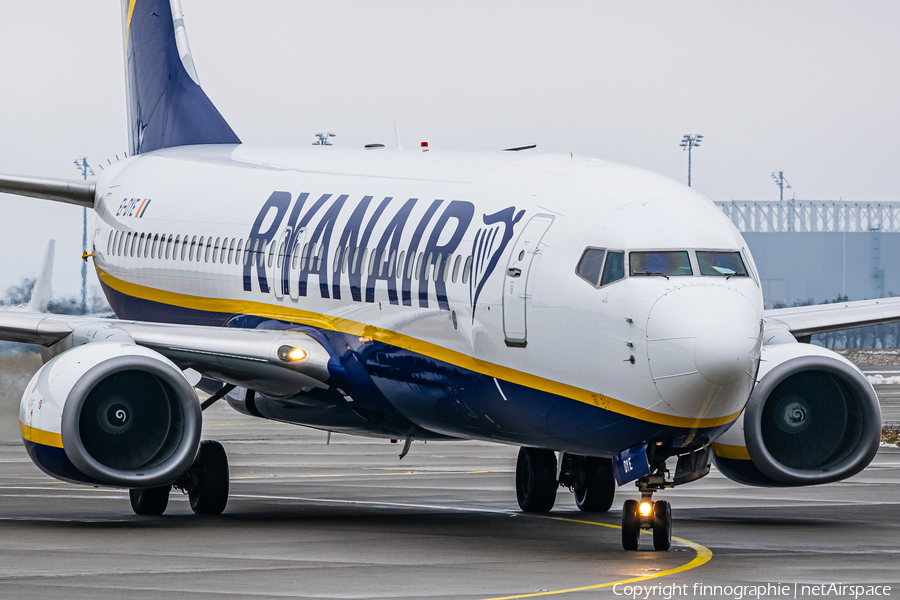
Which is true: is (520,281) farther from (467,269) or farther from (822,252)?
(822,252)

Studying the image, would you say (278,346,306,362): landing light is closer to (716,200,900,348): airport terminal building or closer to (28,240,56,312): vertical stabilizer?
(28,240,56,312): vertical stabilizer

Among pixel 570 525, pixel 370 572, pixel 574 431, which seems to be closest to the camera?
pixel 370 572

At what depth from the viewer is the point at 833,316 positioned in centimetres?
2038

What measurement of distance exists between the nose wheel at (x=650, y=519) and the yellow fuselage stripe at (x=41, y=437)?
20.4 feet

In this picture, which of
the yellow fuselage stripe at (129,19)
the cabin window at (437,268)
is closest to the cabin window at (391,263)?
the cabin window at (437,268)

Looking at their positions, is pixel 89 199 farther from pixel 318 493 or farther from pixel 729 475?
pixel 729 475

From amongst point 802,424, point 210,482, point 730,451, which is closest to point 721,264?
point 730,451

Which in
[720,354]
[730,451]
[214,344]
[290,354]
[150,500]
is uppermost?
[720,354]

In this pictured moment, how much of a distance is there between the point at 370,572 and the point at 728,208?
373ft

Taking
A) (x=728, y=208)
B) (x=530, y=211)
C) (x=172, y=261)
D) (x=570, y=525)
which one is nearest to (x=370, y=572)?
(x=530, y=211)

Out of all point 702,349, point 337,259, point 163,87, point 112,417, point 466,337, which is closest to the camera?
point 702,349

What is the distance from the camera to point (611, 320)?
14.4m

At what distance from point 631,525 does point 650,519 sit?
0.20 meters

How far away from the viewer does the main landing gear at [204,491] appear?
2020 centimetres
